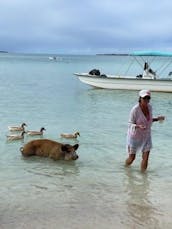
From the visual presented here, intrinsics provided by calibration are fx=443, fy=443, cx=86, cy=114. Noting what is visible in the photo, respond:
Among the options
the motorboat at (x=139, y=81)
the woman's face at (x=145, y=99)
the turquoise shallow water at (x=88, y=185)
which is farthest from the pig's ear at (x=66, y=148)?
the motorboat at (x=139, y=81)

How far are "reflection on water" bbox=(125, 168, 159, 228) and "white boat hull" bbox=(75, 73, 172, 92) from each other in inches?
676

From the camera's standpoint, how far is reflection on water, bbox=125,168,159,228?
616 cm

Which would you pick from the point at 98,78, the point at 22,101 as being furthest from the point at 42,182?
the point at 98,78

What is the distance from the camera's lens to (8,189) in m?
7.55

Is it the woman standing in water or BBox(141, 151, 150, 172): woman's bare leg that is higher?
the woman standing in water

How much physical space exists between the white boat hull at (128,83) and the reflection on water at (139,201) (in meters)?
17.2

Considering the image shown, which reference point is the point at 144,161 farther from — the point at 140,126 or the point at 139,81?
the point at 139,81

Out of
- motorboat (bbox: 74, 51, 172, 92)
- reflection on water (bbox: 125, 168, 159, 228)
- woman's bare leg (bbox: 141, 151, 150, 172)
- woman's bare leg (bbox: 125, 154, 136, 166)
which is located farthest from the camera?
motorboat (bbox: 74, 51, 172, 92)

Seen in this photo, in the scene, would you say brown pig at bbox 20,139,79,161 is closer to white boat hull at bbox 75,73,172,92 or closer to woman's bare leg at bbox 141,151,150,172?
woman's bare leg at bbox 141,151,150,172

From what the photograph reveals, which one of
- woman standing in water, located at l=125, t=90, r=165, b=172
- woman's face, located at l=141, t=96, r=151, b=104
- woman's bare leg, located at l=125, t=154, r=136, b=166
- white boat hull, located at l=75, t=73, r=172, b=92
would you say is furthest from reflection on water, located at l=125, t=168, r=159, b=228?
white boat hull, located at l=75, t=73, r=172, b=92

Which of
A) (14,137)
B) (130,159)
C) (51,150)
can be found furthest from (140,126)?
(14,137)

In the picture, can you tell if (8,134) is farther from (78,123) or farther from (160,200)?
(160,200)

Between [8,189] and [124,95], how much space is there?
58.9ft

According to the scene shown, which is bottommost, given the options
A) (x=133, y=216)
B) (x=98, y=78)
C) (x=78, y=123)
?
(x=133, y=216)
